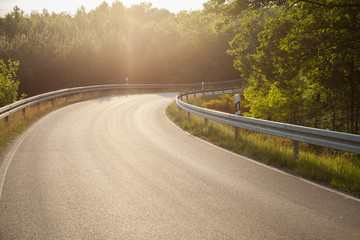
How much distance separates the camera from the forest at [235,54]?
10.8 metres

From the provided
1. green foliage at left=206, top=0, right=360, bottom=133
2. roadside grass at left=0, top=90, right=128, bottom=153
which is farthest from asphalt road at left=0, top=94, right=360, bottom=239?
green foliage at left=206, top=0, right=360, bottom=133

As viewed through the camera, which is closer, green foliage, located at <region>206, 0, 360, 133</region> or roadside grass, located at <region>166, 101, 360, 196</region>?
roadside grass, located at <region>166, 101, 360, 196</region>

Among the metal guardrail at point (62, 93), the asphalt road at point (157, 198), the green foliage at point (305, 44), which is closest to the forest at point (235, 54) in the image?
the green foliage at point (305, 44)

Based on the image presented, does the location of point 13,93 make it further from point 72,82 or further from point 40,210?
point 72,82

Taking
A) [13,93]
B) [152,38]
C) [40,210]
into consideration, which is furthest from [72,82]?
[40,210]

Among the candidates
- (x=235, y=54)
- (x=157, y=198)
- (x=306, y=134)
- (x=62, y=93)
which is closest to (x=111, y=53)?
(x=62, y=93)

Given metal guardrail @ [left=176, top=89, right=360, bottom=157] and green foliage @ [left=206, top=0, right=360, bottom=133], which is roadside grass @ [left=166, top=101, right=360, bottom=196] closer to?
metal guardrail @ [left=176, top=89, right=360, bottom=157]

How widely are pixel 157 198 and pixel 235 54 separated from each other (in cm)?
1099

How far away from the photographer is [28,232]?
404 centimetres

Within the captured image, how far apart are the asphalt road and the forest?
17.5 ft

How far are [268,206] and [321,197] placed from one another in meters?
1.04

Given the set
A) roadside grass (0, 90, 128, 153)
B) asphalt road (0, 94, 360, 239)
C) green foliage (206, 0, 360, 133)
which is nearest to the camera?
asphalt road (0, 94, 360, 239)

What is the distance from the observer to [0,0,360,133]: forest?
1077 centimetres

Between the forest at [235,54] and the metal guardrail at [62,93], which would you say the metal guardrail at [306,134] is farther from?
the metal guardrail at [62,93]
